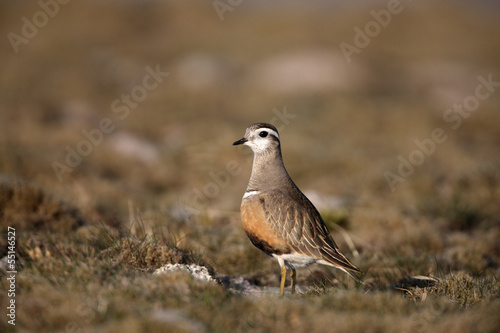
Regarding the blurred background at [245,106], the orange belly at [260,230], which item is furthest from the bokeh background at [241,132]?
the orange belly at [260,230]

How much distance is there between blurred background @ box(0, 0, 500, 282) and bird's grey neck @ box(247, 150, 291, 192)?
6.25ft

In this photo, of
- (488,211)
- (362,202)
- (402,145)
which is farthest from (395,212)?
(402,145)

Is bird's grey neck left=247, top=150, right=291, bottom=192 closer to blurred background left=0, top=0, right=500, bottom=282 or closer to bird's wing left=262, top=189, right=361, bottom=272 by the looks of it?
bird's wing left=262, top=189, right=361, bottom=272

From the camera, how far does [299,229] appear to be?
6121 millimetres

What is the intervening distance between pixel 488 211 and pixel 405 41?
41.8m

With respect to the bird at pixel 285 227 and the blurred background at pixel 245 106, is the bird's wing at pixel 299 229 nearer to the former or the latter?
the bird at pixel 285 227

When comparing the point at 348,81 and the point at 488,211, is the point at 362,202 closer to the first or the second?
the point at 488,211

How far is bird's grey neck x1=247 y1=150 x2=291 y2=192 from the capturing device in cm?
654

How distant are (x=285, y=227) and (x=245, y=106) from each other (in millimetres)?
22564

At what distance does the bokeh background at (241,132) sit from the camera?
8.16m

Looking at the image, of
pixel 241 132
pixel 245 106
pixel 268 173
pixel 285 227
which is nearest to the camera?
pixel 285 227

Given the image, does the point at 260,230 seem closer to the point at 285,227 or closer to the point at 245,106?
the point at 285,227

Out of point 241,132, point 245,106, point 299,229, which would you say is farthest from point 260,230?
point 245,106

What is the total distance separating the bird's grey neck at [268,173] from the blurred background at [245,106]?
75.0 inches
